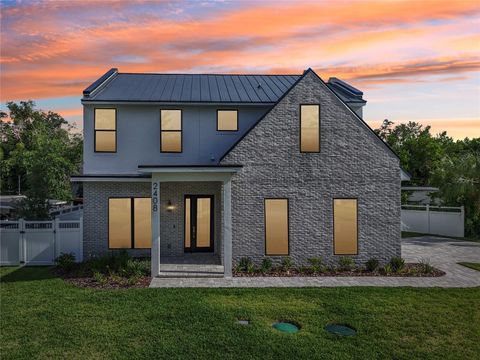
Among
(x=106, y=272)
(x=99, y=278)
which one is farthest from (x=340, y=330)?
(x=106, y=272)

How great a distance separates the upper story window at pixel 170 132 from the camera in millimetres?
16484

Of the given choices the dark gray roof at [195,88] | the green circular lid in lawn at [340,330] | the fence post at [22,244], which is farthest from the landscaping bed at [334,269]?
the fence post at [22,244]

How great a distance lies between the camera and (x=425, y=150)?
40594 millimetres

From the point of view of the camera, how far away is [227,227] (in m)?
13.3

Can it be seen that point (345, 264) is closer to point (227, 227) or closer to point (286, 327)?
point (227, 227)

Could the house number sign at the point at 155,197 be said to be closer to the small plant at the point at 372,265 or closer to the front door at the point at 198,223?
the front door at the point at 198,223

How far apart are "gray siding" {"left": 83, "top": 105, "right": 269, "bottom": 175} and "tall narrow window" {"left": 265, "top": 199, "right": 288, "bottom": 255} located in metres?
3.78

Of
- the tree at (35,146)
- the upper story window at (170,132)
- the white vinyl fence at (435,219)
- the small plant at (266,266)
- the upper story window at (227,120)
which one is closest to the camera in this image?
the small plant at (266,266)

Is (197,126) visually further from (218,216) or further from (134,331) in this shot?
(134,331)

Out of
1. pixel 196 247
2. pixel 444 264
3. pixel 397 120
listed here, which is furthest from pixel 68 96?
pixel 397 120

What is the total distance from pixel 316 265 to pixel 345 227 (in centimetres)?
189

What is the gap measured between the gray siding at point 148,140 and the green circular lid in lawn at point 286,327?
8.93 meters

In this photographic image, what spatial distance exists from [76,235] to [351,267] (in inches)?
432

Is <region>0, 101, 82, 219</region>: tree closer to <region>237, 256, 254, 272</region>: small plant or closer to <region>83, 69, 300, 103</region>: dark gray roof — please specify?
<region>83, 69, 300, 103</region>: dark gray roof
